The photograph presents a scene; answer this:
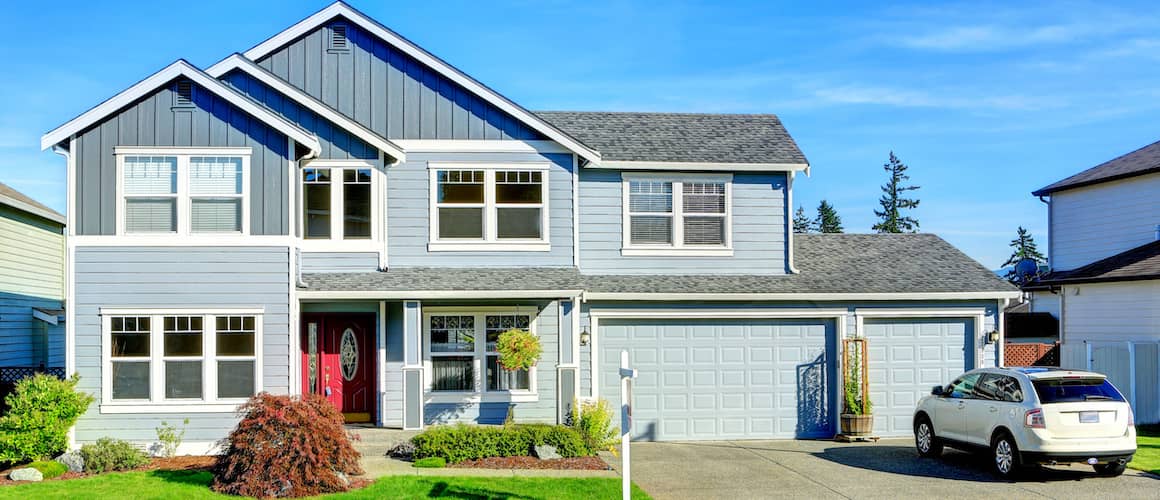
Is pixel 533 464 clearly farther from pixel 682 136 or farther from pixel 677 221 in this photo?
pixel 682 136

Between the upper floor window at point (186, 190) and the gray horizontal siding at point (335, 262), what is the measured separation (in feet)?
6.91

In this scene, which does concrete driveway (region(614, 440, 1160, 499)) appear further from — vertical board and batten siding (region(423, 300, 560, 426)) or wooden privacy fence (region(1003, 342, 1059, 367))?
wooden privacy fence (region(1003, 342, 1059, 367))

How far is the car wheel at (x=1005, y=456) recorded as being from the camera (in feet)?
47.6

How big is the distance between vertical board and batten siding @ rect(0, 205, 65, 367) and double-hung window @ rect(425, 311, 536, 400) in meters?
11.8

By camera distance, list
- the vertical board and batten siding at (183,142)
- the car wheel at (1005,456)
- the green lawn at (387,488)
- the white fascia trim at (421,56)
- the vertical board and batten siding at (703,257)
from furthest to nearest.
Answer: the vertical board and batten siding at (703,257) < the white fascia trim at (421,56) < the vertical board and batten siding at (183,142) < the car wheel at (1005,456) < the green lawn at (387,488)

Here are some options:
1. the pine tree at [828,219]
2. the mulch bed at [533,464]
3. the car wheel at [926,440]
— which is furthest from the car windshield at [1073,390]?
the pine tree at [828,219]

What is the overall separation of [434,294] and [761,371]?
22.4 feet

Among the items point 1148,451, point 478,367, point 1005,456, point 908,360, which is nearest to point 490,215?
point 478,367

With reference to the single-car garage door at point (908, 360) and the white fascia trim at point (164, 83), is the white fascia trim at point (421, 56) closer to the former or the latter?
the white fascia trim at point (164, 83)

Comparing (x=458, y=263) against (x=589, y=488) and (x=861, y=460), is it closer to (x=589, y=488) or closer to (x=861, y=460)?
(x=589, y=488)

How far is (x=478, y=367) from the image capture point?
18812 millimetres

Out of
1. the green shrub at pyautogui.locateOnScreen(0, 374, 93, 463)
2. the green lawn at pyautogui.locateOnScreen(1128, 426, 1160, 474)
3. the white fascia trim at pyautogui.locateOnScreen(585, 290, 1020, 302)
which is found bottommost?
the green lawn at pyautogui.locateOnScreen(1128, 426, 1160, 474)

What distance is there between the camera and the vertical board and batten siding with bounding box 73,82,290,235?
16.3 m

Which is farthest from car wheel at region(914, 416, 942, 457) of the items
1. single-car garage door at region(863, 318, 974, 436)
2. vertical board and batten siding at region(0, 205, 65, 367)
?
vertical board and batten siding at region(0, 205, 65, 367)
